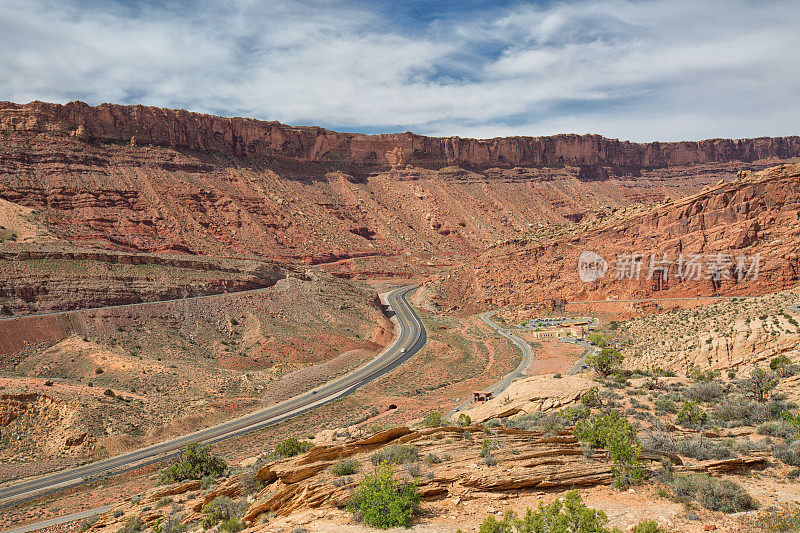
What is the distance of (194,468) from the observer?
885 inches

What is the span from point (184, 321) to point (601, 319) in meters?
45.1

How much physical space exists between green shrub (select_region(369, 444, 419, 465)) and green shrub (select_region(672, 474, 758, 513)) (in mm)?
6343

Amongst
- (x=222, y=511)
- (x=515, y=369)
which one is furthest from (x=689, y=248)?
(x=222, y=511)

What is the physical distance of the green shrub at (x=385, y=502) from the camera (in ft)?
34.3

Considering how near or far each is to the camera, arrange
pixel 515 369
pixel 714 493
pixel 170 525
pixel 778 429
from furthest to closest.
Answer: pixel 515 369, pixel 170 525, pixel 778 429, pixel 714 493

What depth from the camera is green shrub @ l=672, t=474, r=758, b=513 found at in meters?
9.89

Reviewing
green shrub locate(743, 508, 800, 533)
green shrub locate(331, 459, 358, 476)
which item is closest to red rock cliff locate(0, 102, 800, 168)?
green shrub locate(331, 459, 358, 476)

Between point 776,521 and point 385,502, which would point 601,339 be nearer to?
point 776,521

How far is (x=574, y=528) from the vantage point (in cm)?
881

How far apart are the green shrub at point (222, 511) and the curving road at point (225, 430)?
1493 cm
